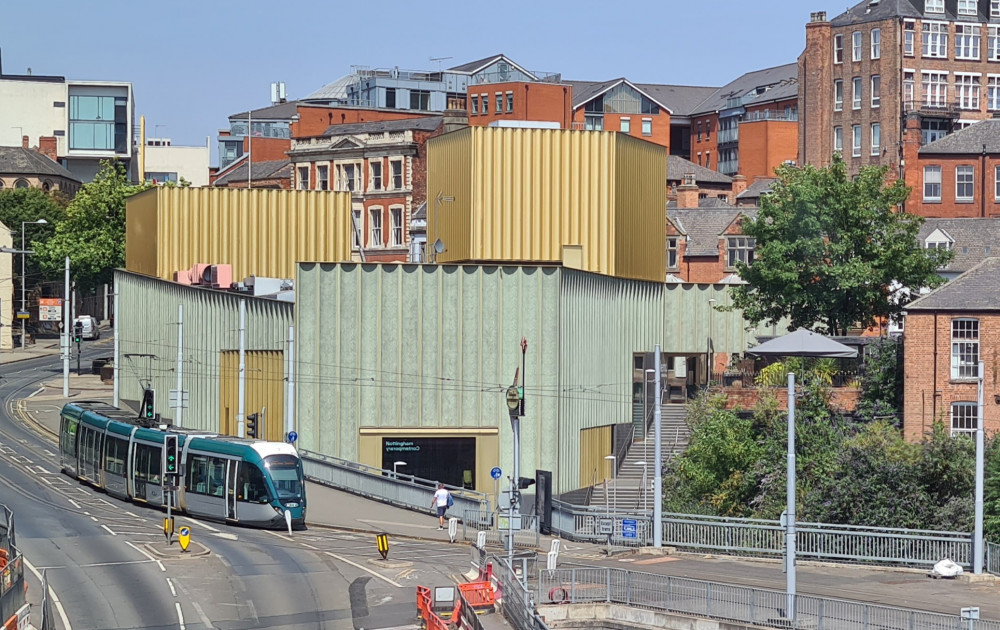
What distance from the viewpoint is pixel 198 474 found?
5019 cm

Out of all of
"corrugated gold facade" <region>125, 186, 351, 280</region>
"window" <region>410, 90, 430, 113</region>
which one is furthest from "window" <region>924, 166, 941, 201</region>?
"window" <region>410, 90, 430, 113</region>

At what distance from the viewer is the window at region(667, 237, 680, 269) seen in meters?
99.1

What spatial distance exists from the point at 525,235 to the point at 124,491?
22.6 meters

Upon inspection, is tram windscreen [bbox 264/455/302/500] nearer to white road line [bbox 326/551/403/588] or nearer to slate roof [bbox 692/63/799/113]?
white road line [bbox 326/551/403/588]

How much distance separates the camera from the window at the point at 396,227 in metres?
108

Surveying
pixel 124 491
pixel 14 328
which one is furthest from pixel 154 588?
pixel 14 328

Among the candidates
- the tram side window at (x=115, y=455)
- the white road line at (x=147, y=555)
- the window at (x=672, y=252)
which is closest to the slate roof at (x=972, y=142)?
the window at (x=672, y=252)

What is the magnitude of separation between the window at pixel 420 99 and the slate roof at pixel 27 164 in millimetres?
34673

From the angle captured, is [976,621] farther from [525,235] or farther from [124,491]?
[525,235]

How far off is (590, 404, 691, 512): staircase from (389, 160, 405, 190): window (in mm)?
41004

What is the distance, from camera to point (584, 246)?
2707 inches

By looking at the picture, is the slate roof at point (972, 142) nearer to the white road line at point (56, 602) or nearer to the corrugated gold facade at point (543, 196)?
the corrugated gold facade at point (543, 196)

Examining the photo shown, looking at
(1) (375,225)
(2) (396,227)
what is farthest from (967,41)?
(1) (375,225)

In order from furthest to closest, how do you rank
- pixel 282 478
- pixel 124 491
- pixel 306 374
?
1. pixel 306 374
2. pixel 124 491
3. pixel 282 478
